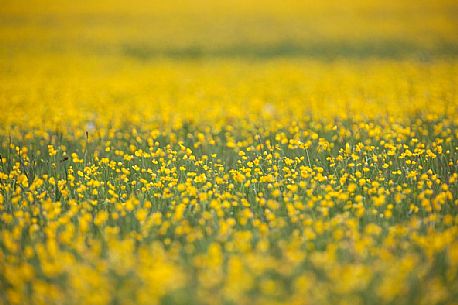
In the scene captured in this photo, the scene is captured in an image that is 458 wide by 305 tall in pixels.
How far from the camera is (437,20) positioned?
1984cm

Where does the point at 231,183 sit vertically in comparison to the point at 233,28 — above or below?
below

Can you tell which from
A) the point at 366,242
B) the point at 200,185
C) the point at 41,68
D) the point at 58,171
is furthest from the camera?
the point at 41,68

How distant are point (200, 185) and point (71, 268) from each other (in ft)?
6.31

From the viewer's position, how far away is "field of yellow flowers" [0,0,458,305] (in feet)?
11.3

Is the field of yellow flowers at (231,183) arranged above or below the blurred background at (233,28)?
below

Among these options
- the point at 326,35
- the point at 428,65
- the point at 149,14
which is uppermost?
the point at 149,14

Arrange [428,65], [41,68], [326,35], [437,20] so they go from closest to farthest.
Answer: [428,65], [41,68], [326,35], [437,20]

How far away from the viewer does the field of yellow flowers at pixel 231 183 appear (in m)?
3.45

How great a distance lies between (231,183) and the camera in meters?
5.17

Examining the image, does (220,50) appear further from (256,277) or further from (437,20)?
(256,277)

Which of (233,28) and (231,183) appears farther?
(233,28)

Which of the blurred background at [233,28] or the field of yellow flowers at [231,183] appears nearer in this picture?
the field of yellow flowers at [231,183]

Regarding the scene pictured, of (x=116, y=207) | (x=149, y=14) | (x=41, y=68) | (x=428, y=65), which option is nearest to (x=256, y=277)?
(x=116, y=207)

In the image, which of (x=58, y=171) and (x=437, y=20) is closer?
(x=58, y=171)
